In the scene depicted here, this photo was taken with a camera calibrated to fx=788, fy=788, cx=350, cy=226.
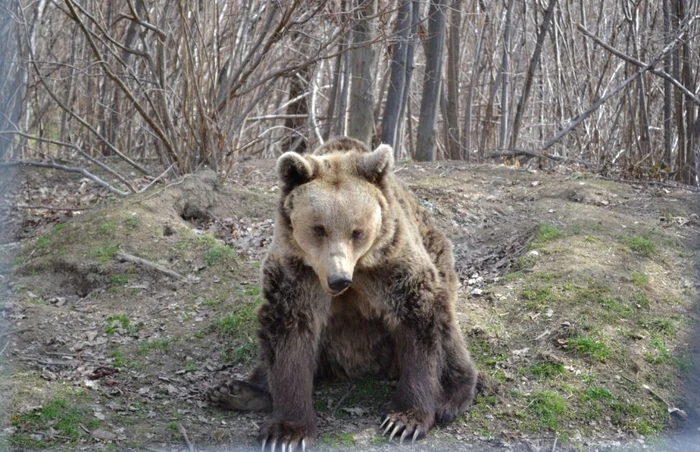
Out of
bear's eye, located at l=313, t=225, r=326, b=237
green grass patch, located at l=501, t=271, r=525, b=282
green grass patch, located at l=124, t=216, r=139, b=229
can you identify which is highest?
bear's eye, located at l=313, t=225, r=326, b=237

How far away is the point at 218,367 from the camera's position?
5645 millimetres

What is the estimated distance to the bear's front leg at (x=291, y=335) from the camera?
4.56m

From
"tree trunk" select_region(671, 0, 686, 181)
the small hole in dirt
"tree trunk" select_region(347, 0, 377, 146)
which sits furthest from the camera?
"tree trunk" select_region(671, 0, 686, 181)

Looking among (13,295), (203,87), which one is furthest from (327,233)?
(203,87)

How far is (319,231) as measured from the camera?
4273mm

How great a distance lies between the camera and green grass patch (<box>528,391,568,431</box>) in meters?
4.83

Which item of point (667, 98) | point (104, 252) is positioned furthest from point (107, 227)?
point (667, 98)

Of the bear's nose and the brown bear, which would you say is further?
the brown bear

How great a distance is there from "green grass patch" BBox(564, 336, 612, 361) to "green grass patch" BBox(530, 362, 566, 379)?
0.22m

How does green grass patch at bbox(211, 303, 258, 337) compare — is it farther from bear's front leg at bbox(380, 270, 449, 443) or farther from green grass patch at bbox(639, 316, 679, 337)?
green grass patch at bbox(639, 316, 679, 337)

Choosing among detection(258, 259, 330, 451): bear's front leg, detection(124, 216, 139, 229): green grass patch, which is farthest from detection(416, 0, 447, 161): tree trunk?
detection(258, 259, 330, 451): bear's front leg

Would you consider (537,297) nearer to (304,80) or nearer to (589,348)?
(589,348)

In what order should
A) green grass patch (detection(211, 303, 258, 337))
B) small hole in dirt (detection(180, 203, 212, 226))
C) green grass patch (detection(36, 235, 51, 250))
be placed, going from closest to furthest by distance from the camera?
green grass patch (detection(211, 303, 258, 337)) < green grass patch (detection(36, 235, 51, 250)) < small hole in dirt (detection(180, 203, 212, 226))

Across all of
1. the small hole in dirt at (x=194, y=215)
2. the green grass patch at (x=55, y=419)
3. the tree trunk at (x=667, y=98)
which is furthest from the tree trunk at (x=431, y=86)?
the green grass patch at (x=55, y=419)
